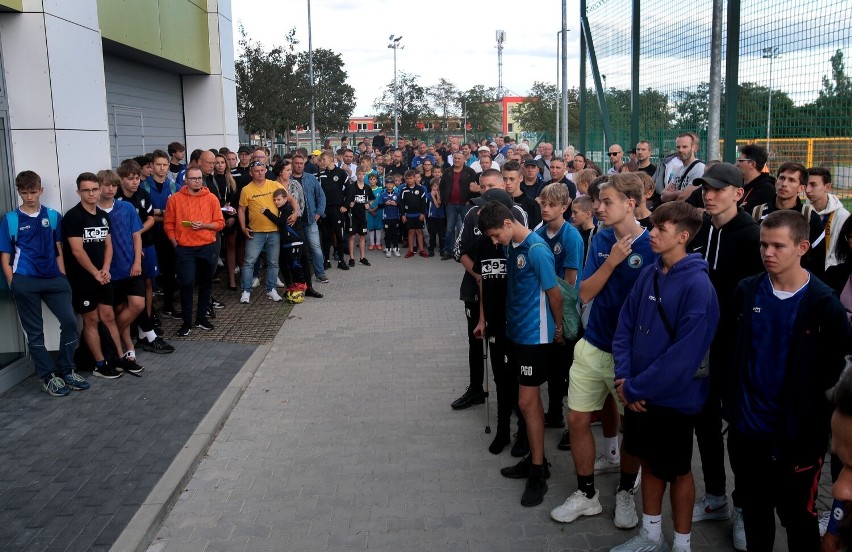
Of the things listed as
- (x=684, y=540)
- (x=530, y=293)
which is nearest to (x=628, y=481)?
(x=684, y=540)

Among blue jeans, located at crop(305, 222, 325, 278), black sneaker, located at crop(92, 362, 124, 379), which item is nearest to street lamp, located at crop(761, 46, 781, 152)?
blue jeans, located at crop(305, 222, 325, 278)

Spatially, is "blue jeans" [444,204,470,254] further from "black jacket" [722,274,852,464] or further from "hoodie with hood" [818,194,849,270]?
"black jacket" [722,274,852,464]

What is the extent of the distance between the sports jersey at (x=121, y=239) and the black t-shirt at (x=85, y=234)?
0.17 metres

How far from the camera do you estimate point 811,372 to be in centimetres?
350

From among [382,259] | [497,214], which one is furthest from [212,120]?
[497,214]

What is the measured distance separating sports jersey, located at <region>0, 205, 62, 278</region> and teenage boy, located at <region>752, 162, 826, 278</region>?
624 centimetres

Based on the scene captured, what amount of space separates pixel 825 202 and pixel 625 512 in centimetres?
329

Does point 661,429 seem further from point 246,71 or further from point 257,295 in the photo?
point 246,71

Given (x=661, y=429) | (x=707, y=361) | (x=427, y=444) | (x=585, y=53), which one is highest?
(x=585, y=53)

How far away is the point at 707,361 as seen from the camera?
3.89 m

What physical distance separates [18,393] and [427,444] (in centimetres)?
405

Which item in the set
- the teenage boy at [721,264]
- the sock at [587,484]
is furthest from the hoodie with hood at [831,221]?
the sock at [587,484]

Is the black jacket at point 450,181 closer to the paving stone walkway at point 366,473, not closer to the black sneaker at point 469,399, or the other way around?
the paving stone walkway at point 366,473

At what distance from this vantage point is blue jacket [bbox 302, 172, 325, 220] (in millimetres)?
12242
